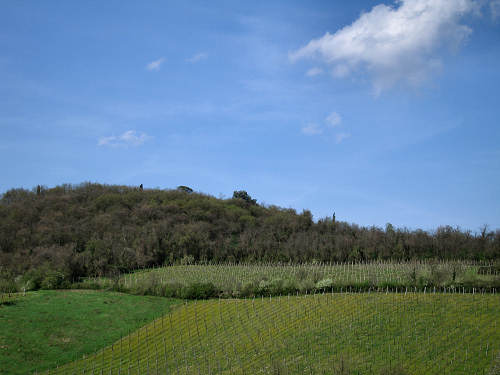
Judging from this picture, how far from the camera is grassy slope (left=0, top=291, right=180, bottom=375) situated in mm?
24938

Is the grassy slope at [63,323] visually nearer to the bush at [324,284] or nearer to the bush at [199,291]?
the bush at [199,291]

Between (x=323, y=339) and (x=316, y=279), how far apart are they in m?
11.6

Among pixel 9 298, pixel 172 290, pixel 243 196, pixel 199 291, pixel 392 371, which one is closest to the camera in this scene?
pixel 392 371

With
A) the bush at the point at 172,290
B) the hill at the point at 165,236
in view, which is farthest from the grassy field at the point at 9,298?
the bush at the point at 172,290

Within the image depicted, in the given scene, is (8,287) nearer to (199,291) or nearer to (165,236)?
(199,291)

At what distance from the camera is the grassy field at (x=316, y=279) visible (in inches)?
1208

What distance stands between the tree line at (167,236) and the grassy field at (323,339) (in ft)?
68.4

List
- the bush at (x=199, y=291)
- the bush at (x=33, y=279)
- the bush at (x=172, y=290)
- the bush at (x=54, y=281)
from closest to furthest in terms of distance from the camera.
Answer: the bush at (x=199, y=291), the bush at (x=172, y=290), the bush at (x=33, y=279), the bush at (x=54, y=281)

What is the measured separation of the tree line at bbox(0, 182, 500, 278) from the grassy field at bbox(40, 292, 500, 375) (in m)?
20.8

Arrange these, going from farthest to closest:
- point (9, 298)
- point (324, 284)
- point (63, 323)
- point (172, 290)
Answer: point (172, 290)
point (9, 298)
point (324, 284)
point (63, 323)

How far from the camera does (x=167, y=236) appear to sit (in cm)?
5819

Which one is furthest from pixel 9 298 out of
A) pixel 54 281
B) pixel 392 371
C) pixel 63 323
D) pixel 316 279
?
pixel 392 371

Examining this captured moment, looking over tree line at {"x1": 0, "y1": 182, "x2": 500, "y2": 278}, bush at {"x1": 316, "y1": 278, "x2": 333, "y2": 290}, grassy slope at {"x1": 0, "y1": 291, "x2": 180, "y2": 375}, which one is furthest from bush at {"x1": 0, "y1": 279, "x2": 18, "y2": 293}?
bush at {"x1": 316, "y1": 278, "x2": 333, "y2": 290}

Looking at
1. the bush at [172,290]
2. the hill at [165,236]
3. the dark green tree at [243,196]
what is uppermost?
the dark green tree at [243,196]
